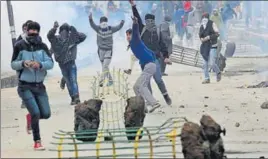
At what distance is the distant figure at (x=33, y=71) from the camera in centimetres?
963

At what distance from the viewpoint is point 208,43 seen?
18062 mm

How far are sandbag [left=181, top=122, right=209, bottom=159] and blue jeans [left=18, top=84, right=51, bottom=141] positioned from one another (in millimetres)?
2176

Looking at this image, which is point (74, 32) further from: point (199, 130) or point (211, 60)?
point (199, 130)

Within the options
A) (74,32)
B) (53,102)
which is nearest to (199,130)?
(74,32)

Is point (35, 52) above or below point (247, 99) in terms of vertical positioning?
above

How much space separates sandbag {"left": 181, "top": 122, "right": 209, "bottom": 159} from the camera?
8.05 metres

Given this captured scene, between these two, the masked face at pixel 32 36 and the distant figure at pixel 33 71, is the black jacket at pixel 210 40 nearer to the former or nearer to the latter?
the distant figure at pixel 33 71

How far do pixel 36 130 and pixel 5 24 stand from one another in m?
21.4

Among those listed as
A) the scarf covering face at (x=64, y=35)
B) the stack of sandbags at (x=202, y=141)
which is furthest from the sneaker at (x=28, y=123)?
the scarf covering face at (x=64, y=35)

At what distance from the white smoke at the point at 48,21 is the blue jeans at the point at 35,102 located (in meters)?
14.1

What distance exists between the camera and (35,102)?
31.9 feet

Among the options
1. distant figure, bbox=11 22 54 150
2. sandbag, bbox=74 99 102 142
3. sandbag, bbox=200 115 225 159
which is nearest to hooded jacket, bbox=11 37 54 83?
distant figure, bbox=11 22 54 150

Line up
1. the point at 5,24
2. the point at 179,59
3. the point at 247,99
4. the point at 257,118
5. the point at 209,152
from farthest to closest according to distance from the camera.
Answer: the point at 5,24
the point at 179,59
the point at 247,99
the point at 257,118
the point at 209,152

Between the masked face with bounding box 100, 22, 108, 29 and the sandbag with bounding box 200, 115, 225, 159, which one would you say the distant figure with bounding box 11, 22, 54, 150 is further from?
the masked face with bounding box 100, 22, 108, 29
